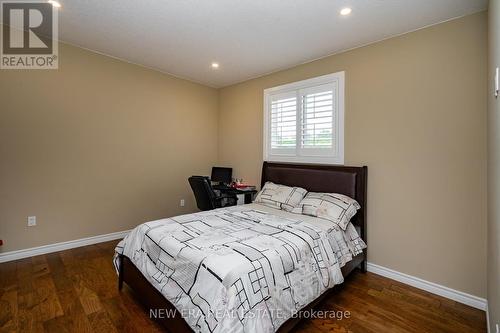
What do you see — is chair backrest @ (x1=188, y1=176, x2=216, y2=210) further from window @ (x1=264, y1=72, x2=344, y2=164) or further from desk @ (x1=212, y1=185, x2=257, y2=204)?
window @ (x1=264, y1=72, x2=344, y2=164)

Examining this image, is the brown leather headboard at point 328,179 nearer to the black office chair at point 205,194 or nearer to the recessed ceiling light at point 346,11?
the black office chair at point 205,194

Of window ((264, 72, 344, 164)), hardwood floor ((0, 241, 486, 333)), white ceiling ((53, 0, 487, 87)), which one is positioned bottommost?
hardwood floor ((0, 241, 486, 333))

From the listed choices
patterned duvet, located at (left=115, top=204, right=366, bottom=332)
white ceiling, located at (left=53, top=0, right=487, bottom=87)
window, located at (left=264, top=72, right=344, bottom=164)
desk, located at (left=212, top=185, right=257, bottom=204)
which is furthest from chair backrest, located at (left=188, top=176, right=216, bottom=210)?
white ceiling, located at (left=53, top=0, right=487, bottom=87)

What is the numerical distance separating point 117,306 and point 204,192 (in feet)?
5.41

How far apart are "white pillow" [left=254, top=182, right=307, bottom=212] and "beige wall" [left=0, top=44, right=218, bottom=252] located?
1.79 meters

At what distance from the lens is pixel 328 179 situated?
299cm

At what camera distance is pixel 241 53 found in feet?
10.4

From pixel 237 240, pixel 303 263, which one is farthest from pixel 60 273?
pixel 303 263

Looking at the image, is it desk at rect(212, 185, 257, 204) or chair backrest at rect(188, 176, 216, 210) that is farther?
desk at rect(212, 185, 257, 204)

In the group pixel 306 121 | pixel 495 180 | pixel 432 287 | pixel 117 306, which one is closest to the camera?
pixel 495 180

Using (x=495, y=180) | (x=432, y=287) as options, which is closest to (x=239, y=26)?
(x=495, y=180)

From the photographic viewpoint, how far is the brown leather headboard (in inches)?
109

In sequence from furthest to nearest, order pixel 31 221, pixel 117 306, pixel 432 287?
pixel 31 221
pixel 432 287
pixel 117 306

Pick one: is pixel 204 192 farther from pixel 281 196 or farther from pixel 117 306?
pixel 117 306
